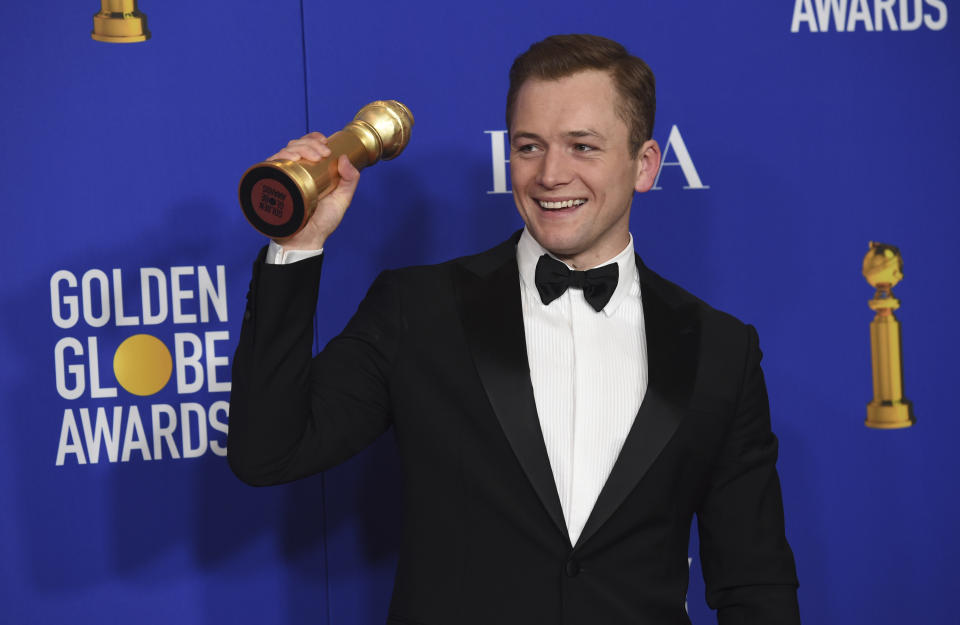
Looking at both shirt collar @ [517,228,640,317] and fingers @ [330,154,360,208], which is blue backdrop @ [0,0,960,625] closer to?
shirt collar @ [517,228,640,317]

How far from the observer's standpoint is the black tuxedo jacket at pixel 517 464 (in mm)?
1696

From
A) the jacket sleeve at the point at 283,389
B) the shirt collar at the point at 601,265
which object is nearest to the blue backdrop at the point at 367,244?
the shirt collar at the point at 601,265

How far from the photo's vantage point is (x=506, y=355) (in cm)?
177

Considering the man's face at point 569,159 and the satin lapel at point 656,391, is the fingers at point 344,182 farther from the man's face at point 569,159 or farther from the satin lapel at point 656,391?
the satin lapel at point 656,391

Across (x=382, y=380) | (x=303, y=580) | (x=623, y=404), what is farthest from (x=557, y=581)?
(x=303, y=580)

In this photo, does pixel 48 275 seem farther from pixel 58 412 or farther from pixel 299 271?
pixel 299 271

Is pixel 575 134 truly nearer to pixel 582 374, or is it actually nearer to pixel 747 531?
Result: pixel 582 374

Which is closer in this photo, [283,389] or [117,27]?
[283,389]

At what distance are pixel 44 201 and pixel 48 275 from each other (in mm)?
160

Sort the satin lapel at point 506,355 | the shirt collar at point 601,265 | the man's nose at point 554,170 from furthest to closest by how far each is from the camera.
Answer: the shirt collar at point 601,265
the man's nose at point 554,170
the satin lapel at point 506,355

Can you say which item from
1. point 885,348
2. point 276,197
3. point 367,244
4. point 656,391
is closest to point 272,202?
point 276,197

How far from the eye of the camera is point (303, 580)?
7.89 ft

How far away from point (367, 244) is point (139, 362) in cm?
57

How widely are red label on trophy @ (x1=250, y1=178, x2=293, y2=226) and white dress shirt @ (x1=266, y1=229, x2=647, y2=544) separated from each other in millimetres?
566
